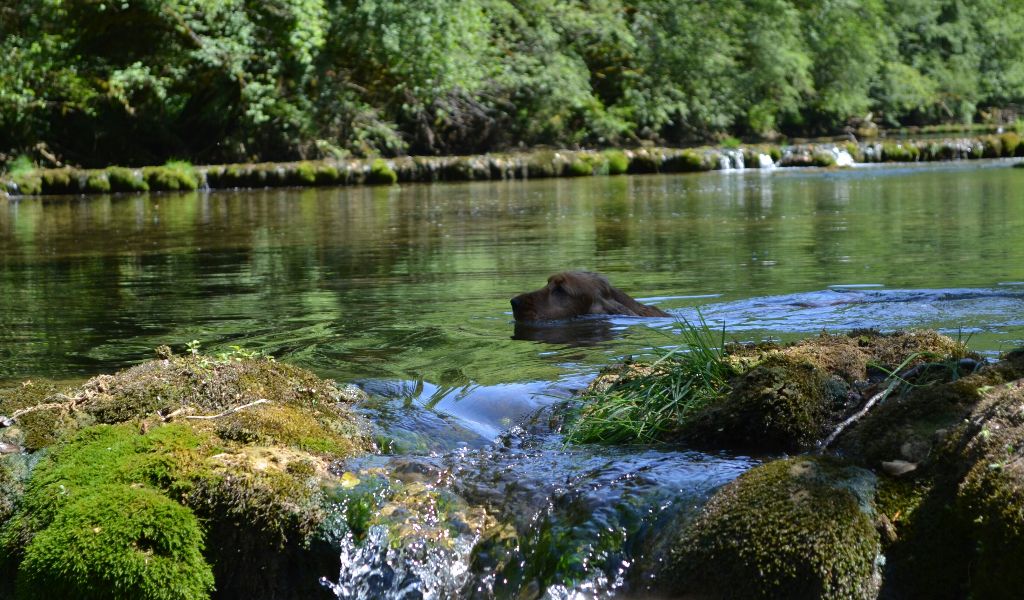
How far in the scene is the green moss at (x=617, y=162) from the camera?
1235 inches

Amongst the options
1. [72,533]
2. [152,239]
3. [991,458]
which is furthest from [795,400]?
[152,239]

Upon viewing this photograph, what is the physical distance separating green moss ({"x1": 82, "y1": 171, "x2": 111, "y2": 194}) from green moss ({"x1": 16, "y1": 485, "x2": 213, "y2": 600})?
2463cm

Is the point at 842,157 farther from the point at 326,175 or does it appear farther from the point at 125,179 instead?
the point at 125,179

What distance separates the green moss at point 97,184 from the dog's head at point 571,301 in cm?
2081

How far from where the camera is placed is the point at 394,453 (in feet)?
17.3

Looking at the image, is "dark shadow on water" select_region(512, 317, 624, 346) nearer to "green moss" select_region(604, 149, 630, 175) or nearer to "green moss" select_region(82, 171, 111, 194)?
"green moss" select_region(82, 171, 111, 194)

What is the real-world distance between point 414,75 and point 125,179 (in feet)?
23.3

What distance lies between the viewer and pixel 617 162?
31406 mm

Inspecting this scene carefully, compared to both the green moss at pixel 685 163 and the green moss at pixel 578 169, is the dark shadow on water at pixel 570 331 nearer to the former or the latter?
the green moss at pixel 578 169

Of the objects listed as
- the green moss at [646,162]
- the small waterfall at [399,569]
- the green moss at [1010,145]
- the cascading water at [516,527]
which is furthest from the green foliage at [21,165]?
the small waterfall at [399,569]

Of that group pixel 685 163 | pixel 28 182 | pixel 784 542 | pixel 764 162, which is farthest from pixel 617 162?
pixel 784 542

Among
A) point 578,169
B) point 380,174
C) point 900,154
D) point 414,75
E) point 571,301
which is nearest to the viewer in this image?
point 571,301

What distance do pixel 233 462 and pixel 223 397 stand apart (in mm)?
806

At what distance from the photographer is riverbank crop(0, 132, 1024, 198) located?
90.2 feet
